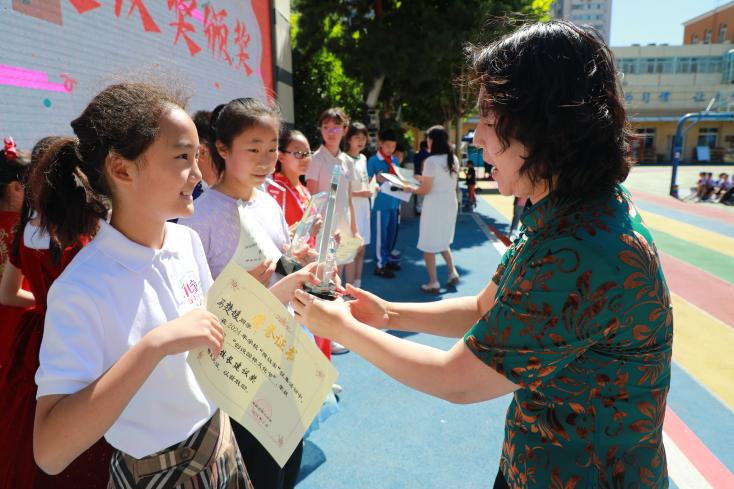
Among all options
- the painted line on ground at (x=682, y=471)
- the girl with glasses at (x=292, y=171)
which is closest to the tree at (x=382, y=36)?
the girl with glasses at (x=292, y=171)

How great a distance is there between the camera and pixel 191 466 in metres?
1.24

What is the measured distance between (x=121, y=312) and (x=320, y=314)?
489 millimetres

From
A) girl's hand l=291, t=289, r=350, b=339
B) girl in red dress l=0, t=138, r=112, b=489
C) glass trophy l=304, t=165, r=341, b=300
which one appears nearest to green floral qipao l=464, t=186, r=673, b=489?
girl's hand l=291, t=289, r=350, b=339

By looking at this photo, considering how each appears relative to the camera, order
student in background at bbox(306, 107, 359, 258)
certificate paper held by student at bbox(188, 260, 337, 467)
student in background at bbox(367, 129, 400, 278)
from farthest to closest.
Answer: student in background at bbox(367, 129, 400, 278) → student in background at bbox(306, 107, 359, 258) → certificate paper held by student at bbox(188, 260, 337, 467)

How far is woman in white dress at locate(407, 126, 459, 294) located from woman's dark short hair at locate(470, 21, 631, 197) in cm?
439

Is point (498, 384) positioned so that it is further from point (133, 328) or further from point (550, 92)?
point (133, 328)

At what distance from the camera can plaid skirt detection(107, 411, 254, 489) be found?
1.16 m

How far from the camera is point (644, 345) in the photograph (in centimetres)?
100

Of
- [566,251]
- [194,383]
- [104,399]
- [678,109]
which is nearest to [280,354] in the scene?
[194,383]

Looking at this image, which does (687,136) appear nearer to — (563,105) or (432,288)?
(432,288)

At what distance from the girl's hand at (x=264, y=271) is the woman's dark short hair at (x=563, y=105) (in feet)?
3.64

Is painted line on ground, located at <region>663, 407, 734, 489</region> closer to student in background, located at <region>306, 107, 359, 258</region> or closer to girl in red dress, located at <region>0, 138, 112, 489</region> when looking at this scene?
girl in red dress, located at <region>0, 138, 112, 489</region>

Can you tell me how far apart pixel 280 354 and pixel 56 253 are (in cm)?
98

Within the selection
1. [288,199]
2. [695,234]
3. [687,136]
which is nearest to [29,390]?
[288,199]
